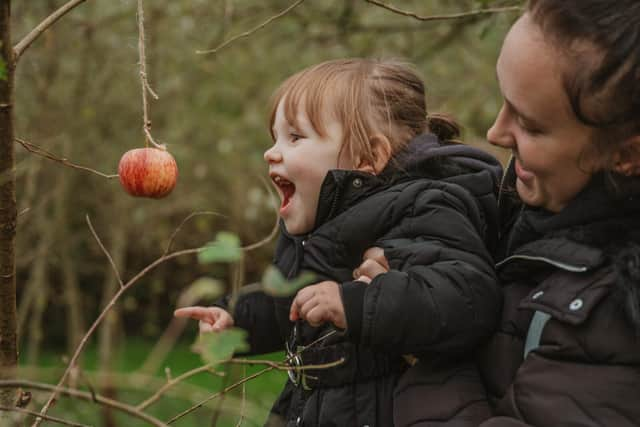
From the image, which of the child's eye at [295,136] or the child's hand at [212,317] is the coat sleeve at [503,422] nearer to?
the child's hand at [212,317]

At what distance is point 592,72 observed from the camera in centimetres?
148

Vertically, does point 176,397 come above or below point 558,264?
below

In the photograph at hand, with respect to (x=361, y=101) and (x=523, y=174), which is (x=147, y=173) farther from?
(x=523, y=174)

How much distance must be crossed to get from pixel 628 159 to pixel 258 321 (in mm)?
1030

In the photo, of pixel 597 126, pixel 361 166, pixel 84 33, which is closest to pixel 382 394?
pixel 361 166

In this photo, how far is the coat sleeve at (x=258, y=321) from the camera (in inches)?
86.0

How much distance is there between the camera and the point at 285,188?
6.76 ft

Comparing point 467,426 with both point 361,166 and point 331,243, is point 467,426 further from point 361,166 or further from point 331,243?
point 361,166

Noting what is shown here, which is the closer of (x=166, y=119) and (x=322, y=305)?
(x=322, y=305)

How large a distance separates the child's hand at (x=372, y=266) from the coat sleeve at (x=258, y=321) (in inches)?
17.0

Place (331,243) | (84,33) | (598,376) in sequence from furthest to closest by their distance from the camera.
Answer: (84,33)
(331,243)
(598,376)

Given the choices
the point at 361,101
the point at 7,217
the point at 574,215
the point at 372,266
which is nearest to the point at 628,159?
the point at 574,215

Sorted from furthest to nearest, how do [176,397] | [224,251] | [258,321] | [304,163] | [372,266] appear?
1. [176,397]
2. [258,321]
3. [304,163]
4. [372,266]
5. [224,251]

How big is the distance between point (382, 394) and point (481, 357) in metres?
0.24
